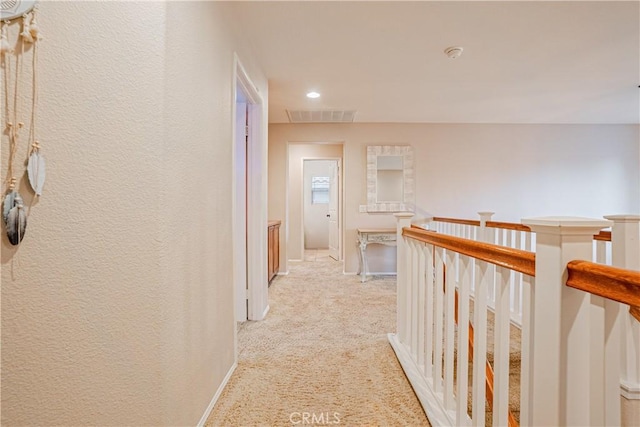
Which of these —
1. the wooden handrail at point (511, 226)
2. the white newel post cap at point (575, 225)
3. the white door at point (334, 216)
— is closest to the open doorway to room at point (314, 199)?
the white door at point (334, 216)

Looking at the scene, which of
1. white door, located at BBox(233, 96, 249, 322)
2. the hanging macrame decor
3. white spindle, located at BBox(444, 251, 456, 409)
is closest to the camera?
the hanging macrame decor

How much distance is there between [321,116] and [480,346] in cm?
386

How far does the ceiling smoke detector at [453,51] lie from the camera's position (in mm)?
2506

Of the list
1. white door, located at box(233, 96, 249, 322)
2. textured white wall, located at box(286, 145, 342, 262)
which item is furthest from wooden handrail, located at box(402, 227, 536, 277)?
textured white wall, located at box(286, 145, 342, 262)

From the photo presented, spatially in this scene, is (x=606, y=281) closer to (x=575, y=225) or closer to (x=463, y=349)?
(x=575, y=225)

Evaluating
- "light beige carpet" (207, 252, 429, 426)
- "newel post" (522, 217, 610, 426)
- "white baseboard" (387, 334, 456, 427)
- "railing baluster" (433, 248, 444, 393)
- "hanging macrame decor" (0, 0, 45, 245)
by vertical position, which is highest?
"hanging macrame decor" (0, 0, 45, 245)

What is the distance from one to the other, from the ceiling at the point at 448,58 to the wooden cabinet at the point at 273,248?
160cm

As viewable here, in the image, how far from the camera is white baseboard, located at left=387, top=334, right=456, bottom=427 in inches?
54.6

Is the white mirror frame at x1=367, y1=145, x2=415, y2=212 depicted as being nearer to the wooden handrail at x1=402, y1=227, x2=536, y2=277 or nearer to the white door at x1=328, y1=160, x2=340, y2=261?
the white door at x1=328, y1=160, x2=340, y2=261

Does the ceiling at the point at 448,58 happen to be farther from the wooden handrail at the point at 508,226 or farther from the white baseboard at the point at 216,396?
the white baseboard at the point at 216,396

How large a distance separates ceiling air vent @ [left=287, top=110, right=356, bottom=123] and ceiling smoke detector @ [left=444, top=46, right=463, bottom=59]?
68.2 inches

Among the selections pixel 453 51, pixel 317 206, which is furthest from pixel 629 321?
pixel 317 206

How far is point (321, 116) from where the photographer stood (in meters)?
4.41

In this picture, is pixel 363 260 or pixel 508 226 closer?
pixel 508 226
